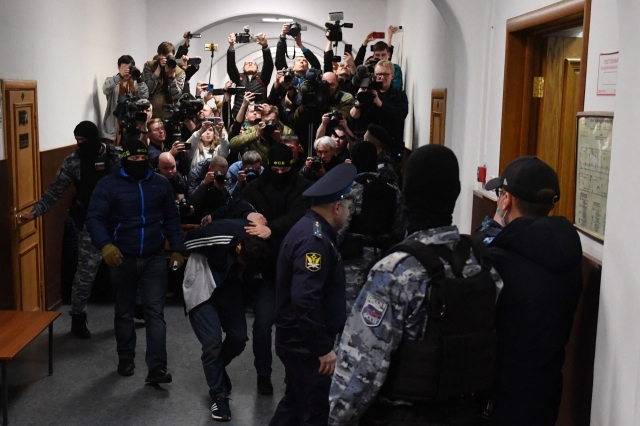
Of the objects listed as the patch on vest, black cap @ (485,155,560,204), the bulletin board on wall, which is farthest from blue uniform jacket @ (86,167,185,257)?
the patch on vest

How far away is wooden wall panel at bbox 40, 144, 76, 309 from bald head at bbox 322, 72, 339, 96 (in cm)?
238

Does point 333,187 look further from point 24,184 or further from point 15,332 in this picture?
point 24,184

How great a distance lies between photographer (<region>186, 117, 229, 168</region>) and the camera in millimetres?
6539

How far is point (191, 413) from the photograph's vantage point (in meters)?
4.30

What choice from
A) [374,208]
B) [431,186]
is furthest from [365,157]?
[431,186]

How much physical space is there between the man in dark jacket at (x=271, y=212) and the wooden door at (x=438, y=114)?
151 cm

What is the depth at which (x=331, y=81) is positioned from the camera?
6895 millimetres

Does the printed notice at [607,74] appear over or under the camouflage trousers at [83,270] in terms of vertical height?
over

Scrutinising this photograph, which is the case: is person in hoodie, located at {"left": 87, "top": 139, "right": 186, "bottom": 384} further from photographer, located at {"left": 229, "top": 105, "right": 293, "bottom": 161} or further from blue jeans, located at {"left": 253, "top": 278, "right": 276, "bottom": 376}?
photographer, located at {"left": 229, "top": 105, "right": 293, "bottom": 161}

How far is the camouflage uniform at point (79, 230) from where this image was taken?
535 centimetres

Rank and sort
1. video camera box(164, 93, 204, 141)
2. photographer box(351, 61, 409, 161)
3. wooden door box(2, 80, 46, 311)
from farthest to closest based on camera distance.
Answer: video camera box(164, 93, 204, 141) < photographer box(351, 61, 409, 161) < wooden door box(2, 80, 46, 311)

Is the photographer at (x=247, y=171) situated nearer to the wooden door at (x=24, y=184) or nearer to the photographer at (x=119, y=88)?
the wooden door at (x=24, y=184)

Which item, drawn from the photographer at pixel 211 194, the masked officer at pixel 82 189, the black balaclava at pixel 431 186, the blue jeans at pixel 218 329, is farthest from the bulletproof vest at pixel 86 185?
the black balaclava at pixel 431 186

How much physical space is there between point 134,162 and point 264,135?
177 cm
